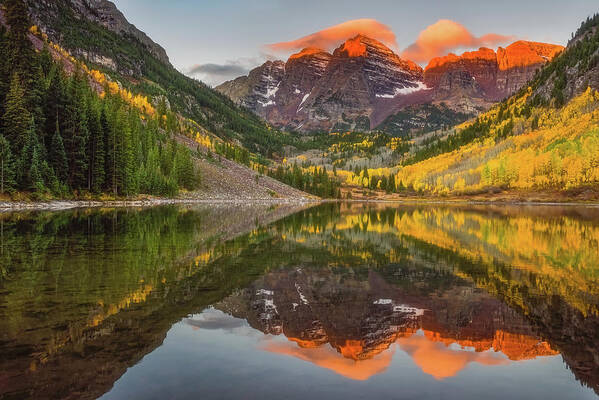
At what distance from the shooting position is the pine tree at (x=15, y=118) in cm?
6462

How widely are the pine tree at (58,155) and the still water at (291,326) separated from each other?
174ft

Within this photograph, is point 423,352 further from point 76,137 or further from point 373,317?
point 76,137

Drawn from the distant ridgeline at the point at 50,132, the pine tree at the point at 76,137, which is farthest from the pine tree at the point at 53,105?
the pine tree at the point at 76,137

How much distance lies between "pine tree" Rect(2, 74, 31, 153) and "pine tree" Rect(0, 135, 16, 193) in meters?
4.16

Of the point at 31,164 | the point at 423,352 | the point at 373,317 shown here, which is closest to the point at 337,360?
the point at 423,352

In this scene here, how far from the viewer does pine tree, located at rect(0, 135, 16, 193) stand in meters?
58.6

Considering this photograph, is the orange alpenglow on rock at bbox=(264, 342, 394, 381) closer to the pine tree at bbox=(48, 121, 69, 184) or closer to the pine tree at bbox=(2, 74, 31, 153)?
the pine tree at bbox=(2, 74, 31, 153)

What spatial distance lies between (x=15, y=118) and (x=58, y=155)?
8255 mm

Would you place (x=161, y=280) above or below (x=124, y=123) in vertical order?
below

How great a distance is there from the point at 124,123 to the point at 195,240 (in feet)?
246

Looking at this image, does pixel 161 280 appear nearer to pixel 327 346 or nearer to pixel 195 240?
pixel 327 346

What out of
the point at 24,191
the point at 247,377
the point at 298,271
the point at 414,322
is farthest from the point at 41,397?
the point at 24,191

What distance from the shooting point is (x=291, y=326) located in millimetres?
11883

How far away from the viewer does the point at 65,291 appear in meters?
14.3
